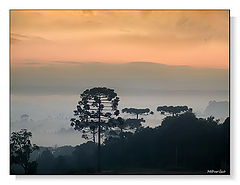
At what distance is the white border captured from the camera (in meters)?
1.80

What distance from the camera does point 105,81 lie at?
1798 millimetres

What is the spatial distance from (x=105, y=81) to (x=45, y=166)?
58cm

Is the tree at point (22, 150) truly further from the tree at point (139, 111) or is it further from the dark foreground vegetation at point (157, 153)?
the tree at point (139, 111)

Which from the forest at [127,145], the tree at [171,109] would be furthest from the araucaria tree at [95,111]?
the tree at [171,109]

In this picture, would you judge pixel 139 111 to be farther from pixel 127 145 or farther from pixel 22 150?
pixel 22 150

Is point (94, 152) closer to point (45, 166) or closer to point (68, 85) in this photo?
point (45, 166)

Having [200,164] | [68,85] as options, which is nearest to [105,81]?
[68,85]

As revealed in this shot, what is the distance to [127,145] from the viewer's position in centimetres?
182

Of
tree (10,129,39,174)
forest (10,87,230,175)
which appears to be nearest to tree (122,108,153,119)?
forest (10,87,230,175)

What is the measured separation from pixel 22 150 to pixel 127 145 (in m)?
0.59

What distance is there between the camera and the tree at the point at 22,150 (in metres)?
1.79
